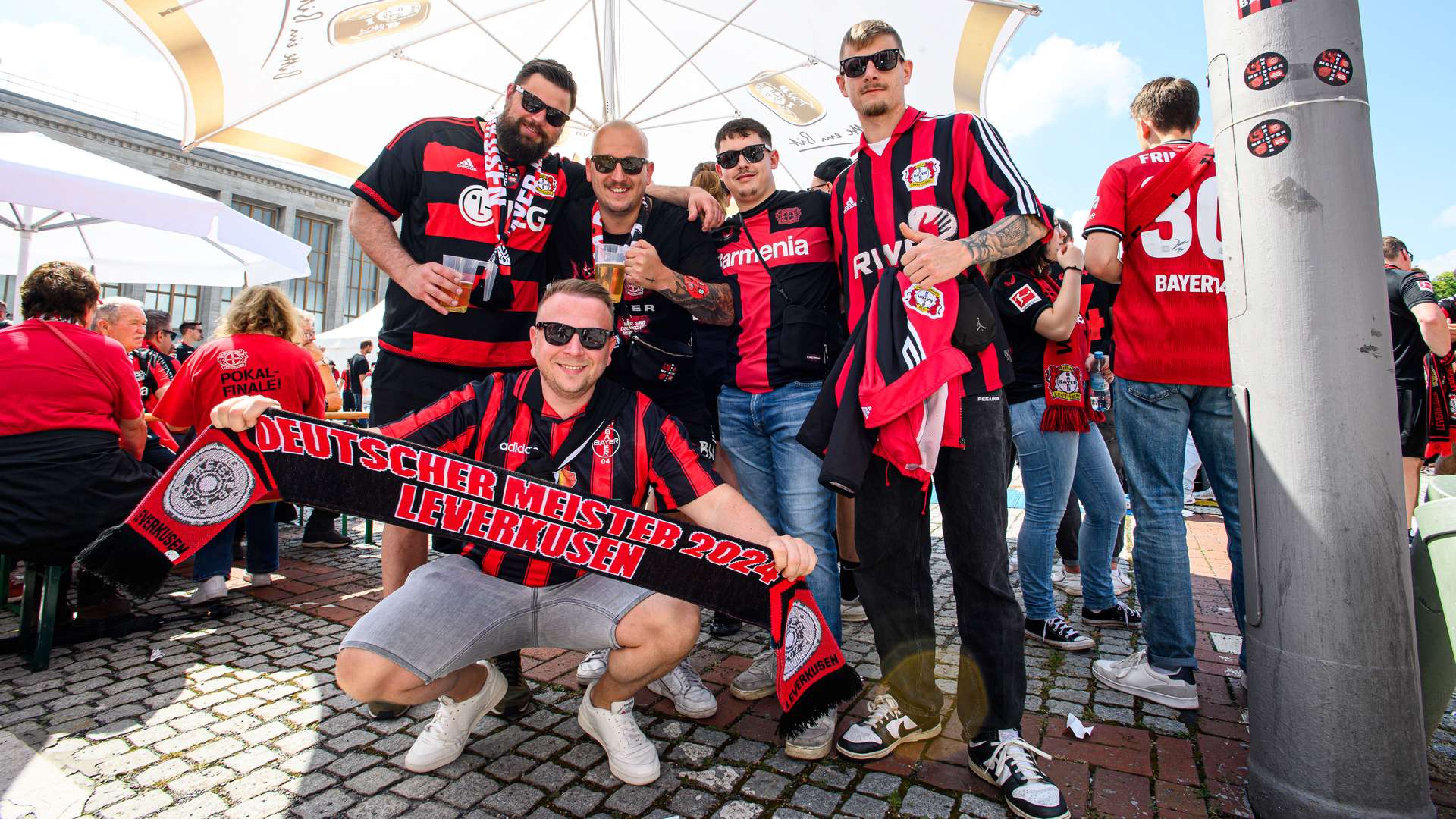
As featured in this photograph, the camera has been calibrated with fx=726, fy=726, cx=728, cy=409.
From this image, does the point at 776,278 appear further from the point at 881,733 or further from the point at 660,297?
the point at 881,733

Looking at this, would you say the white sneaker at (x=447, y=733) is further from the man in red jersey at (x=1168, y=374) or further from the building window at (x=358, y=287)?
the building window at (x=358, y=287)

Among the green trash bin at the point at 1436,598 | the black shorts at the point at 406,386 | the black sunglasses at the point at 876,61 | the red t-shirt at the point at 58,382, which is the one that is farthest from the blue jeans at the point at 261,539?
the green trash bin at the point at 1436,598

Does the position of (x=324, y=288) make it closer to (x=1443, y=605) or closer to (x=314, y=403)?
(x=314, y=403)

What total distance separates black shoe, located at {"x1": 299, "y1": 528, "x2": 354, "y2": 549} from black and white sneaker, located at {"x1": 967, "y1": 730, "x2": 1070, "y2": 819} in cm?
524

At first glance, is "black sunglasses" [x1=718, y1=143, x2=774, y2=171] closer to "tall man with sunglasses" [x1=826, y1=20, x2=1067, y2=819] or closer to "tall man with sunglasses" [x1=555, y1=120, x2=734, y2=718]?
"tall man with sunglasses" [x1=555, y1=120, x2=734, y2=718]

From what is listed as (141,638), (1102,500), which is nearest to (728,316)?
(1102,500)

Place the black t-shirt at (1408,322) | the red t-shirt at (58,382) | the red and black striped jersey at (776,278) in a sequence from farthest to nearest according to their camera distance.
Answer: the black t-shirt at (1408,322) < the red t-shirt at (58,382) < the red and black striped jersey at (776,278)

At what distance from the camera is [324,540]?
5.86 meters

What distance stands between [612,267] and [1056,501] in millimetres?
2331

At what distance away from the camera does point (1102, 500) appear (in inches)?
149

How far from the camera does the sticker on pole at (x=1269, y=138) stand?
83.4 inches

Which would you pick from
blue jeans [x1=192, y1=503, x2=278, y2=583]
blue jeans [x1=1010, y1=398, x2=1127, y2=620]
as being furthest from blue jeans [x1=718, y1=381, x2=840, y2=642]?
blue jeans [x1=192, y1=503, x2=278, y2=583]

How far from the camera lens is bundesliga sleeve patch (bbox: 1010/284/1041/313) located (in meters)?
3.48

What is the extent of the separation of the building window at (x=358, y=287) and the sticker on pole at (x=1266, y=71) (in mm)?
41316
